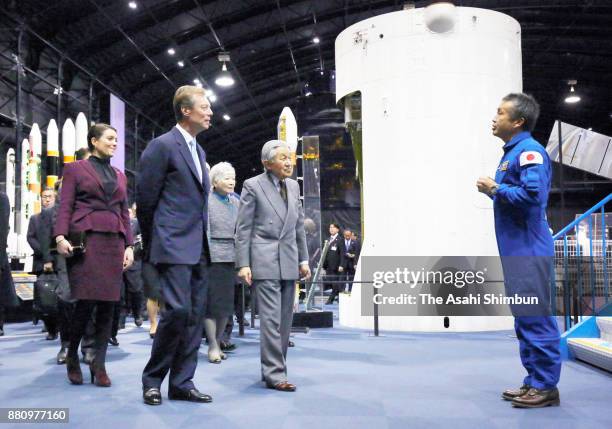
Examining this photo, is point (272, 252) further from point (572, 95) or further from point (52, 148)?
point (572, 95)

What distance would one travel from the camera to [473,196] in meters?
7.27

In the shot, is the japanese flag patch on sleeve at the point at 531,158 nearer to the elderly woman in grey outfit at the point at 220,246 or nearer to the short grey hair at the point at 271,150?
the short grey hair at the point at 271,150

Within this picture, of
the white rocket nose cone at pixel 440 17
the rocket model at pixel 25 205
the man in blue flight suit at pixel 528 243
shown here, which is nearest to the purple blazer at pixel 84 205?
the man in blue flight suit at pixel 528 243

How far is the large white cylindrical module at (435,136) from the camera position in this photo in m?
7.24

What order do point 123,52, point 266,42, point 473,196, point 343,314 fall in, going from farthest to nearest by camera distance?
1. point 266,42
2. point 123,52
3. point 343,314
4. point 473,196

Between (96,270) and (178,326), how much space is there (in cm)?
86

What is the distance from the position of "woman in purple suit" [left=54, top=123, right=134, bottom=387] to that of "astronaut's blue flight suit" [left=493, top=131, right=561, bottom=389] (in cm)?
231

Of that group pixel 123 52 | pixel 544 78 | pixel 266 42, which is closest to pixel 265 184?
pixel 123 52

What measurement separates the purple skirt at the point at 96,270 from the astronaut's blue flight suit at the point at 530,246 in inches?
90.9

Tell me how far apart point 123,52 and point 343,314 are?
12.0 m

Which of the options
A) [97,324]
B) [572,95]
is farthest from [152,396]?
[572,95]

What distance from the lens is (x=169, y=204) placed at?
3.26 metres

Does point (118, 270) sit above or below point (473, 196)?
below

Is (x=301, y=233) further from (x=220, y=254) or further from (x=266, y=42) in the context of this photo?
(x=266, y=42)
